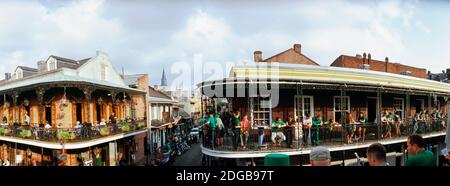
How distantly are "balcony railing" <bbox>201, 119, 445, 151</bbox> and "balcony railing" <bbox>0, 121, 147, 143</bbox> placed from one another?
5.72 ft

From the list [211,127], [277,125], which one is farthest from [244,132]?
[277,125]

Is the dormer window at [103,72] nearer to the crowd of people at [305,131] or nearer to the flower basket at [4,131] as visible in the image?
the flower basket at [4,131]

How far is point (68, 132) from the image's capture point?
5.72 ft

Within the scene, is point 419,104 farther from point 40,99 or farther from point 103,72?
point 40,99

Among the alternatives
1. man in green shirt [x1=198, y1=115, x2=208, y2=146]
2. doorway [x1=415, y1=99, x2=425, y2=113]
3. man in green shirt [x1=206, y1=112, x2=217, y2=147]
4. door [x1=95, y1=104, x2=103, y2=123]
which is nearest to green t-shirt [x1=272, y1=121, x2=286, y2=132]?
man in green shirt [x1=206, y1=112, x2=217, y2=147]

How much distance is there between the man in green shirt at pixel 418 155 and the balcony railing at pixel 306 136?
6.94 ft

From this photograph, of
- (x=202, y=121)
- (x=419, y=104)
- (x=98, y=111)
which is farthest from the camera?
(x=419, y=104)

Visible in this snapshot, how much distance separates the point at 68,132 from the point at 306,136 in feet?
12.1

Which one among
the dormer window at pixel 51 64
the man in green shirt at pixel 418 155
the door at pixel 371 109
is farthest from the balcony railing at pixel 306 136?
the dormer window at pixel 51 64

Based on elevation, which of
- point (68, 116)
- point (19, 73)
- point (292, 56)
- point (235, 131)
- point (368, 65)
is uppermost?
point (368, 65)

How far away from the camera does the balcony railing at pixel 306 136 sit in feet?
12.5

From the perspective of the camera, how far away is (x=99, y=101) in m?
1.98
